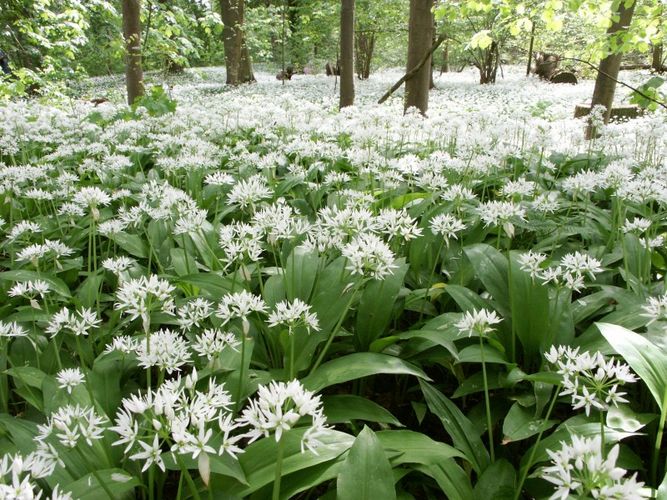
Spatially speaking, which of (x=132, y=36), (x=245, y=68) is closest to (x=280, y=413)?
(x=132, y=36)

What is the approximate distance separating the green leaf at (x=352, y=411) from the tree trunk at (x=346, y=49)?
25.0 ft

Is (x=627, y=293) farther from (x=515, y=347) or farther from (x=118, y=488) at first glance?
(x=118, y=488)

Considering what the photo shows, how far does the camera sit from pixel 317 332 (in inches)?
76.2

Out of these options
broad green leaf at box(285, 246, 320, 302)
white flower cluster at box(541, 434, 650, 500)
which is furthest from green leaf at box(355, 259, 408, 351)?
white flower cluster at box(541, 434, 650, 500)

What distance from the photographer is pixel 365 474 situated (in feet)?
4.03

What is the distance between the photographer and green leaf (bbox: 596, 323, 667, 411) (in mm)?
1507

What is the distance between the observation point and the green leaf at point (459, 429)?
1647mm

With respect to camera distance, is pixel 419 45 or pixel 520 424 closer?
pixel 520 424

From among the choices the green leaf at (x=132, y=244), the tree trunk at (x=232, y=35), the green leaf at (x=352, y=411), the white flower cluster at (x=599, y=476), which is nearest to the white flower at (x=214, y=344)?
the green leaf at (x=352, y=411)

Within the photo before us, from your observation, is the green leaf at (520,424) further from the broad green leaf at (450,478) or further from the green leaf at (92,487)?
the green leaf at (92,487)

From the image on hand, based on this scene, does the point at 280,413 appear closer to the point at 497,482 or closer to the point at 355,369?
the point at 355,369

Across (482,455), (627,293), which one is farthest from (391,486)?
(627,293)

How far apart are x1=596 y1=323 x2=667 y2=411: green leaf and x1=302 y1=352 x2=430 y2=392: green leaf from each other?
590 mm

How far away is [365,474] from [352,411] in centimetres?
51
